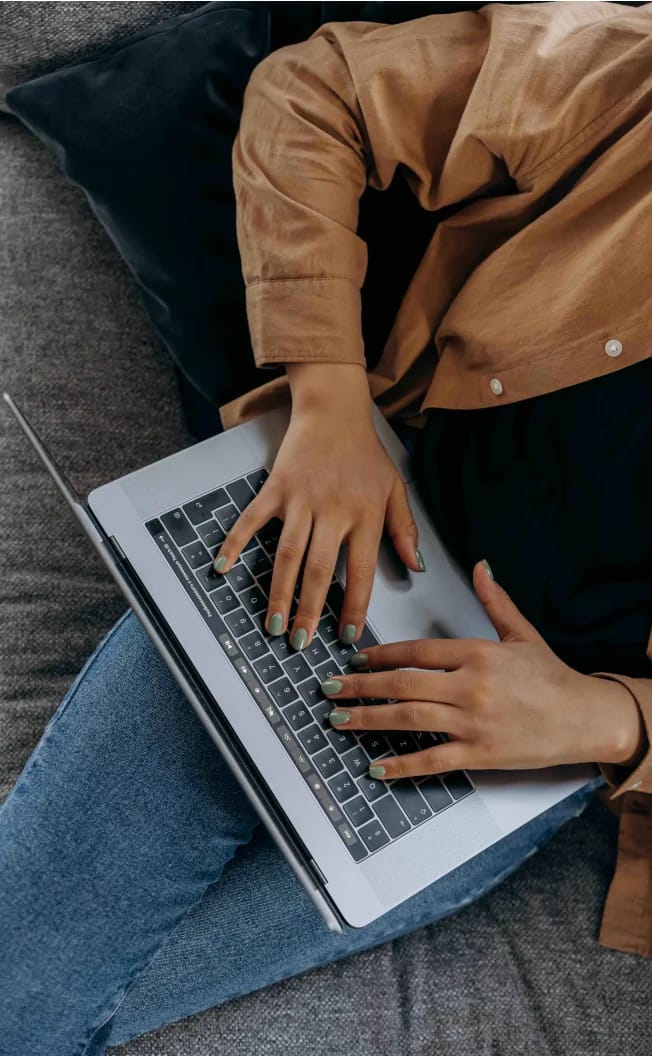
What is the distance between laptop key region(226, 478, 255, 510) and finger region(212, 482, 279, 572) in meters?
0.02

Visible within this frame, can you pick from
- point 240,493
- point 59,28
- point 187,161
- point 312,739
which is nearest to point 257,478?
point 240,493

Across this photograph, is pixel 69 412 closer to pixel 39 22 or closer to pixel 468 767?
pixel 39 22

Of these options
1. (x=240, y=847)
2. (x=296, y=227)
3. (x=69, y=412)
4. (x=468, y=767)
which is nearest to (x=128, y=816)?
(x=240, y=847)

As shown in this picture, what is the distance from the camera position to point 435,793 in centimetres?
75

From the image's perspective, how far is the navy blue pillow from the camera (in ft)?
3.02

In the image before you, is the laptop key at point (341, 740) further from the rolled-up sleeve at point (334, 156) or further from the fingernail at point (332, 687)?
the rolled-up sleeve at point (334, 156)

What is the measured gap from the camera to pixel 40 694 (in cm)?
92

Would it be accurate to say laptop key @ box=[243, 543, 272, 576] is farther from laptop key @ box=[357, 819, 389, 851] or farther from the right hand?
laptop key @ box=[357, 819, 389, 851]

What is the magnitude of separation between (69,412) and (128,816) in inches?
17.6

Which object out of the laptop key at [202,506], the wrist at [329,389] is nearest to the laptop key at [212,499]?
the laptop key at [202,506]

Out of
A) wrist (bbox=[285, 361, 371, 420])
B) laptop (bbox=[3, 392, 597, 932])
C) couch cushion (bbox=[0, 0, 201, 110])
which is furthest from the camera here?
couch cushion (bbox=[0, 0, 201, 110])

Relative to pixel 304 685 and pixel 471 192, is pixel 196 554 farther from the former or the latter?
pixel 471 192

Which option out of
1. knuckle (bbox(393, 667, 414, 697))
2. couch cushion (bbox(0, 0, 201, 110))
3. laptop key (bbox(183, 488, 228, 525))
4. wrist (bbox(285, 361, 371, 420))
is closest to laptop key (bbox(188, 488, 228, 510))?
laptop key (bbox(183, 488, 228, 525))

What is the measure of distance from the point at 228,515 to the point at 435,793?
0.96 feet
